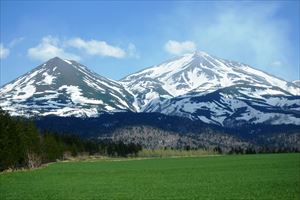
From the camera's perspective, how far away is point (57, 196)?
45.6m

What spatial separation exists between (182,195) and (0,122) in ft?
190

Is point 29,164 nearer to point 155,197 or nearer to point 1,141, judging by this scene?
point 1,141

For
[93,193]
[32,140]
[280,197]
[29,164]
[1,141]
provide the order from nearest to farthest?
[280,197], [93,193], [1,141], [29,164], [32,140]

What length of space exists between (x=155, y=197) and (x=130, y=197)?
92.2 inches

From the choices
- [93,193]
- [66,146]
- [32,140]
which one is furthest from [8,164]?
[66,146]

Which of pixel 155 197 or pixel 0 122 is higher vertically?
pixel 0 122

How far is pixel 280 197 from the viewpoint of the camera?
40125mm

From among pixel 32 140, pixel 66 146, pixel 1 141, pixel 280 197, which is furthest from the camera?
pixel 66 146

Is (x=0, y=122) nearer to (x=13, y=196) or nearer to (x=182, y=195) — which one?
(x=13, y=196)

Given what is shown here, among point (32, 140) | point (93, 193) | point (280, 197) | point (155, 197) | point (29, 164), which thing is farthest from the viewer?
point (32, 140)

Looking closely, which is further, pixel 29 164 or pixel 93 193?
pixel 29 164

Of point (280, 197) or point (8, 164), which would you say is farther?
point (8, 164)

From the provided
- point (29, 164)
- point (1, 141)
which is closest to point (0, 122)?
point (1, 141)

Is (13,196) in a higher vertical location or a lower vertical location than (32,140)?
lower
